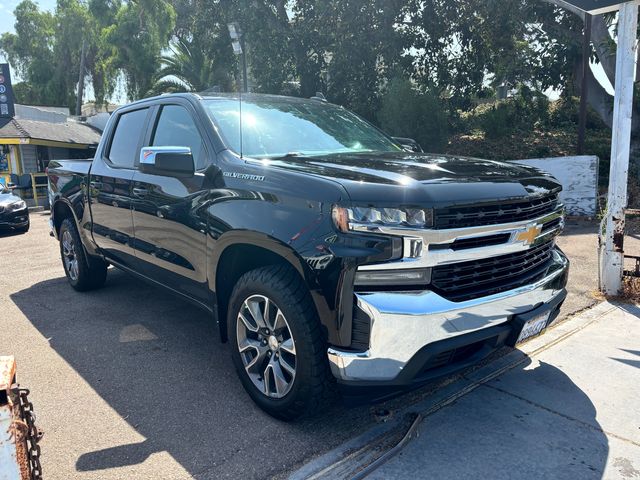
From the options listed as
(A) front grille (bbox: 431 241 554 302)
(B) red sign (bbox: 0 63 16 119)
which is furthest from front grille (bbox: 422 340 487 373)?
(B) red sign (bbox: 0 63 16 119)

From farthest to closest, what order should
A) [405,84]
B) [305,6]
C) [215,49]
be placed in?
[215,49] → [305,6] → [405,84]

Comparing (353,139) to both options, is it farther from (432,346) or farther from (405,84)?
(405,84)

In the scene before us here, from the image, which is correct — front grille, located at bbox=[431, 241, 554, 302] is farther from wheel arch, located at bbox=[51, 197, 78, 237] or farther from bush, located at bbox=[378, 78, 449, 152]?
bush, located at bbox=[378, 78, 449, 152]

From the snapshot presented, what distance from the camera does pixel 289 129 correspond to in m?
3.80

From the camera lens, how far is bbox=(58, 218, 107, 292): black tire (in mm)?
5562

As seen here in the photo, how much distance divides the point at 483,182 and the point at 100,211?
3559 millimetres

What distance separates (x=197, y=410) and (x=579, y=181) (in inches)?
387

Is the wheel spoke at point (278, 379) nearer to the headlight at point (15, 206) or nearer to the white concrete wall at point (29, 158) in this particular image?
the headlight at point (15, 206)

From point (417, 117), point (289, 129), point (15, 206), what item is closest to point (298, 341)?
point (289, 129)

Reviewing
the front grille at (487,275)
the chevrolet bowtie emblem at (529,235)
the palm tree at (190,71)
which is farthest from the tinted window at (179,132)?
the palm tree at (190,71)

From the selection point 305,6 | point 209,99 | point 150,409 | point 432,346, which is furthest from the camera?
point 305,6

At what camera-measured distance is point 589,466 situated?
2.59m

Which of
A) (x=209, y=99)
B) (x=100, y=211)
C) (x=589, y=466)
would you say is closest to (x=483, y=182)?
(x=589, y=466)

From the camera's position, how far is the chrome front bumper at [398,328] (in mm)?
2422
